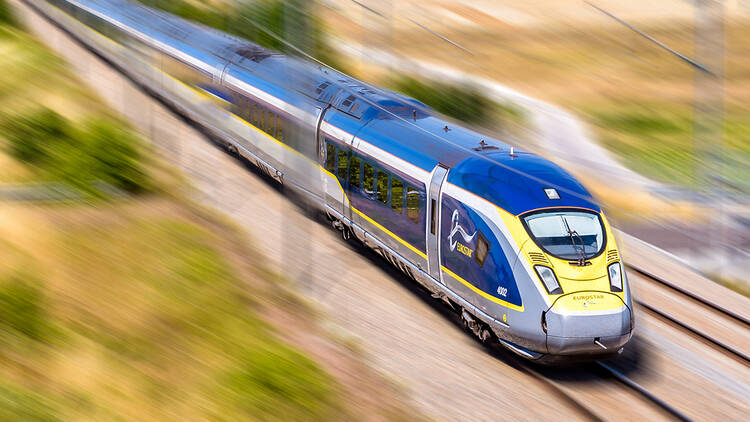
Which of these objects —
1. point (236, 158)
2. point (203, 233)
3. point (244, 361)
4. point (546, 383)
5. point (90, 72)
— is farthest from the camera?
point (90, 72)

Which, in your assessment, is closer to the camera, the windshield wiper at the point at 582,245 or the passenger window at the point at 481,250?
the windshield wiper at the point at 582,245

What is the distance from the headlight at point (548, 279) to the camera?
9867mm

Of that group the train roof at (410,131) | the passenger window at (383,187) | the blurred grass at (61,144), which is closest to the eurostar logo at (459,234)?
the train roof at (410,131)

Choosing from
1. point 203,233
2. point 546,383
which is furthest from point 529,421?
point 203,233

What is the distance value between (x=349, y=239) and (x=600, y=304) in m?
5.94

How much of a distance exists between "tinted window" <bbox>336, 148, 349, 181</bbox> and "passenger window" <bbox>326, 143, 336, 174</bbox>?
205 millimetres

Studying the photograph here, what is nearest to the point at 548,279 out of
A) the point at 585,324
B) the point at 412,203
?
the point at 585,324

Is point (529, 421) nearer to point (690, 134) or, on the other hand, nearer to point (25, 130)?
point (690, 134)

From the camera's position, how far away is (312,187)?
51.2 feet

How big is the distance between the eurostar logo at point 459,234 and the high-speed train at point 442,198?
0.02 meters

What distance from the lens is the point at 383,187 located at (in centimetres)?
1293

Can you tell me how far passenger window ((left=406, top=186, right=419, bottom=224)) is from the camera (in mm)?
12055

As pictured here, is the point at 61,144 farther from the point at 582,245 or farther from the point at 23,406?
the point at 582,245

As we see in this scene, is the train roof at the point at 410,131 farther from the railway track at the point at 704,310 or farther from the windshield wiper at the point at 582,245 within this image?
the railway track at the point at 704,310
